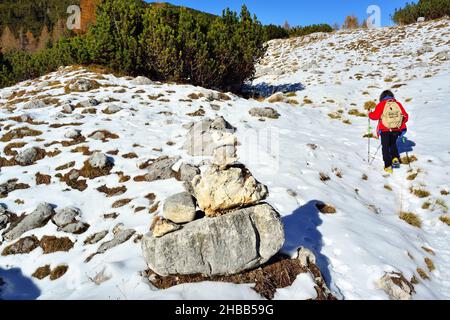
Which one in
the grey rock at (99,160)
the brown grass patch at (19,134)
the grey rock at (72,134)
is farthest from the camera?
the brown grass patch at (19,134)

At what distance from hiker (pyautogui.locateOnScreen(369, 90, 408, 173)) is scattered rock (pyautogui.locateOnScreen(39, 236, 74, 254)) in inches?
454

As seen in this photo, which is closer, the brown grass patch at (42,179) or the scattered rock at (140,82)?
the brown grass patch at (42,179)

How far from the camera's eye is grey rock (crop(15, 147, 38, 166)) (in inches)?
474

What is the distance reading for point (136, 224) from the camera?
8.24 metres

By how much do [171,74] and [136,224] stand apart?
1627 centimetres

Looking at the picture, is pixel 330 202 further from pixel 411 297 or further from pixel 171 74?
pixel 171 74

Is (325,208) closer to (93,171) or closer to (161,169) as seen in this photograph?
(161,169)

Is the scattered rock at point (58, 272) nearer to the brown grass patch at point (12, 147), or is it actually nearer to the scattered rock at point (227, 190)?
the scattered rock at point (227, 190)

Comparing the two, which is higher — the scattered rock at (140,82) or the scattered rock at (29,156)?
the scattered rock at (140,82)

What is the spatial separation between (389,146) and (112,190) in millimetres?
10782

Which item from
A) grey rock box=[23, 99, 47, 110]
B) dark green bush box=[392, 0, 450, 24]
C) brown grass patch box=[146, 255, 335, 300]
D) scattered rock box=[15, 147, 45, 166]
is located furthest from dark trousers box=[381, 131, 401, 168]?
dark green bush box=[392, 0, 450, 24]

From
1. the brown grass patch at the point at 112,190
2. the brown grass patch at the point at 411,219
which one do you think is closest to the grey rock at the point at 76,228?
the brown grass patch at the point at 112,190

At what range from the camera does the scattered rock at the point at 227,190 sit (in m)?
5.83
